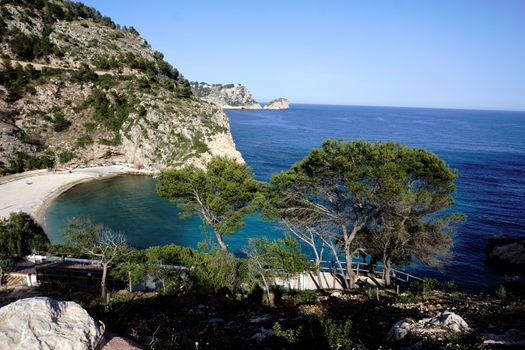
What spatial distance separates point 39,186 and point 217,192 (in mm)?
39324

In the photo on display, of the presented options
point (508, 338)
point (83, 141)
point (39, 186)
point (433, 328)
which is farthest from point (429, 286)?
point (83, 141)

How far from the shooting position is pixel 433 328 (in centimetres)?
847

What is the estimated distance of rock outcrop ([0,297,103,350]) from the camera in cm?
345

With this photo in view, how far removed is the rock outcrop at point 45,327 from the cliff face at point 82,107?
54643mm

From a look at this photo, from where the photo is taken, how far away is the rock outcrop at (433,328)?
8164mm

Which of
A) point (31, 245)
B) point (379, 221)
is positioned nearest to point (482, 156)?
point (379, 221)

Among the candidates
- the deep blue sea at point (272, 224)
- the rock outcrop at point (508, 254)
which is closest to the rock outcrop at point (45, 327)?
the deep blue sea at point (272, 224)

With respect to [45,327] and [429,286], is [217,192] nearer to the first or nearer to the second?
[429,286]

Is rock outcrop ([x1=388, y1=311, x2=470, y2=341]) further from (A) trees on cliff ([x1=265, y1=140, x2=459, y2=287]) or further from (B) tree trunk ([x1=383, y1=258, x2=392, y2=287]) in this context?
(B) tree trunk ([x1=383, y1=258, x2=392, y2=287])

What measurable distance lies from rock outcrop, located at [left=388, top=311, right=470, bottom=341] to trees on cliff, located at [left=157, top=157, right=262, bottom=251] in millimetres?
11332

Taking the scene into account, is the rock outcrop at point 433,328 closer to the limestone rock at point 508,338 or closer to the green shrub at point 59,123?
the limestone rock at point 508,338

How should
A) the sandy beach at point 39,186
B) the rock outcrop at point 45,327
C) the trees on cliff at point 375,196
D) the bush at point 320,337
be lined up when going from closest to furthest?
A: the rock outcrop at point 45,327 < the bush at point 320,337 < the trees on cliff at point 375,196 < the sandy beach at point 39,186

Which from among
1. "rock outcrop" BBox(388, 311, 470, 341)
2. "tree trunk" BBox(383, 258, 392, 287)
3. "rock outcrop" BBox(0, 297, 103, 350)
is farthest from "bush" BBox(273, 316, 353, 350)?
"tree trunk" BBox(383, 258, 392, 287)

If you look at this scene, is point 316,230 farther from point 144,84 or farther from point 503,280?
point 144,84
